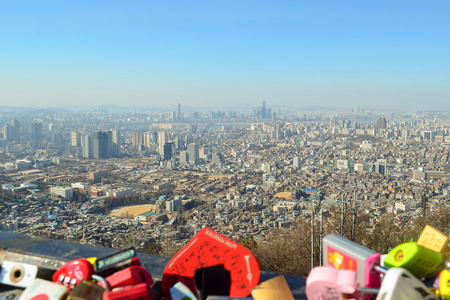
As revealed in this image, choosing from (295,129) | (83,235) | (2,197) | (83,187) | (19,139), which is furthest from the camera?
(295,129)

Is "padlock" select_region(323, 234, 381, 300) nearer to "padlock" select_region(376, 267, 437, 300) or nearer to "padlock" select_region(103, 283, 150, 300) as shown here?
"padlock" select_region(376, 267, 437, 300)

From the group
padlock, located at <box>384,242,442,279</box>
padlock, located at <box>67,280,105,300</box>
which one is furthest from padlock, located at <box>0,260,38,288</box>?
padlock, located at <box>384,242,442,279</box>

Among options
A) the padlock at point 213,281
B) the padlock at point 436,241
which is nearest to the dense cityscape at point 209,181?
the padlock at point 436,241

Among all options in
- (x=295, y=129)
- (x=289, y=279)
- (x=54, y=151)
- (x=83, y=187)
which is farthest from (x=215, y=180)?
(x=295, y=129)

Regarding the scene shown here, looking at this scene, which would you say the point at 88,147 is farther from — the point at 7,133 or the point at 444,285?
the point at 444,285

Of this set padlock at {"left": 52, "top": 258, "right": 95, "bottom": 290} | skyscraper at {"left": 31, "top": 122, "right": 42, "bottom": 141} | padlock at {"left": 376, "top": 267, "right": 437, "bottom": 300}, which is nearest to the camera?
padlock at {"left": 376, "top": 267, "right": 437, "bottom": 300}

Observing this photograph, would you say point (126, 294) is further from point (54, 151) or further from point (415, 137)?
point (415, 137)
